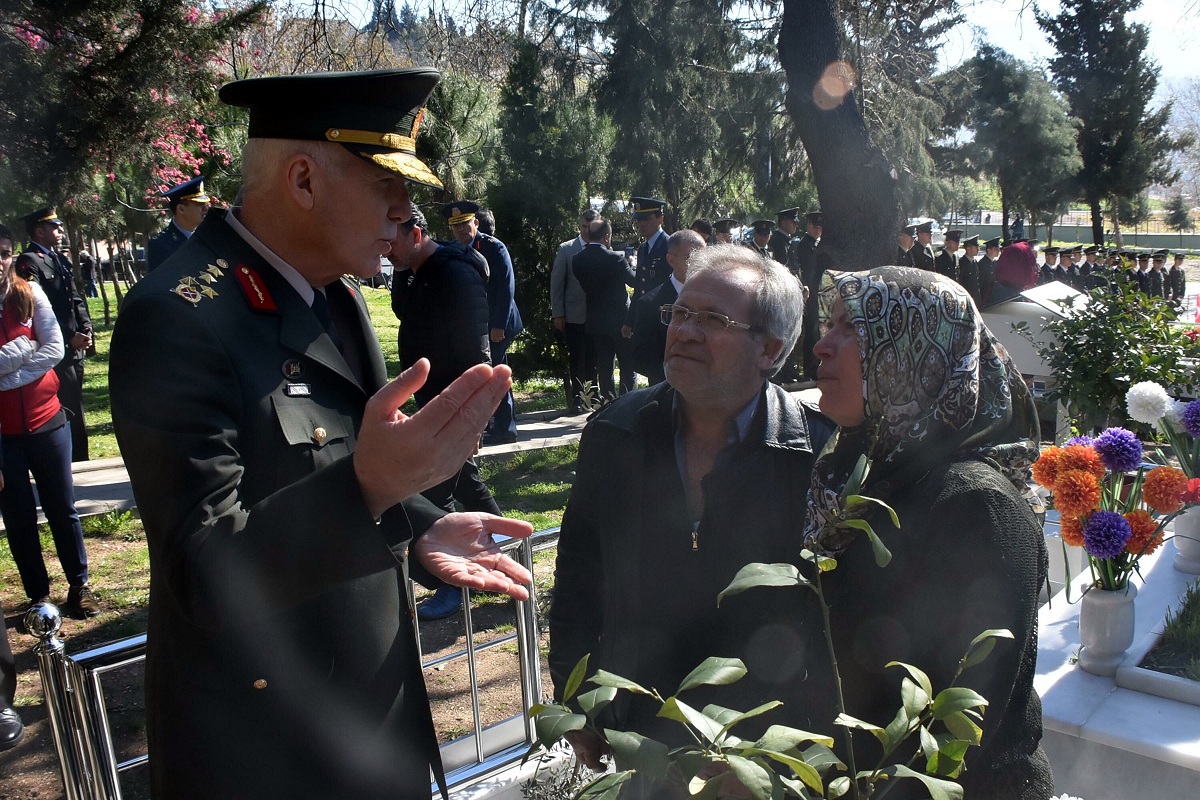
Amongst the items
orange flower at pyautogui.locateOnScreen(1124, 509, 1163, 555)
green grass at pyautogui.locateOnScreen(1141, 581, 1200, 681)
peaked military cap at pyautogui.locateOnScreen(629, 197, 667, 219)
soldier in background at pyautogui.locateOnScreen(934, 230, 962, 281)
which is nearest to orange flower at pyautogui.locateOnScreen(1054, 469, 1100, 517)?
orange flower at pyautogui.locateOnScreen(1124, 509, 1163, 555)

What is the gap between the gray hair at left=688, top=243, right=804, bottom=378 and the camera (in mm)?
2307

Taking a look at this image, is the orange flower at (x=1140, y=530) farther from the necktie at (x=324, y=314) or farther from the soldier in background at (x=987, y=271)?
the soldier in background at (x=987, y=271)

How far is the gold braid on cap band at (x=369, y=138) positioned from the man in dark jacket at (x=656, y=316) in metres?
4.72

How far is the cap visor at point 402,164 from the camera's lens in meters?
1.56

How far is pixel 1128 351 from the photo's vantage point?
16.8 feet

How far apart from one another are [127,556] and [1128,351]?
605 cm

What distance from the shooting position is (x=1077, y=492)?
9.39 feet

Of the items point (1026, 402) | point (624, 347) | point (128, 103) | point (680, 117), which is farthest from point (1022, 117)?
point (1026, 402)

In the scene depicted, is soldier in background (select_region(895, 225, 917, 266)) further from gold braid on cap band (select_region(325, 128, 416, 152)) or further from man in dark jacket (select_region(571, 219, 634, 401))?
gold braid on cap band (select_region(325, 128, 416, 152))

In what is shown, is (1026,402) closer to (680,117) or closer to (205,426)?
(205,426)

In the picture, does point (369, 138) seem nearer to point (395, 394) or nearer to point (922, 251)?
point (395, 394)

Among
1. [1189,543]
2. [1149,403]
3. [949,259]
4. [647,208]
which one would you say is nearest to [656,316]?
[647,208]

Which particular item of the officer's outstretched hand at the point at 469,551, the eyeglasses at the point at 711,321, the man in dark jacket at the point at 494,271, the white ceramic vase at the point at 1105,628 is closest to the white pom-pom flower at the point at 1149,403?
the white ceramic vase at the point at 1105,628

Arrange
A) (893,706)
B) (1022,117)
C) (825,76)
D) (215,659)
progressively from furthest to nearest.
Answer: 1. (1022,117)
2. (825,76)
3. (893,706)
4. (215,659)
